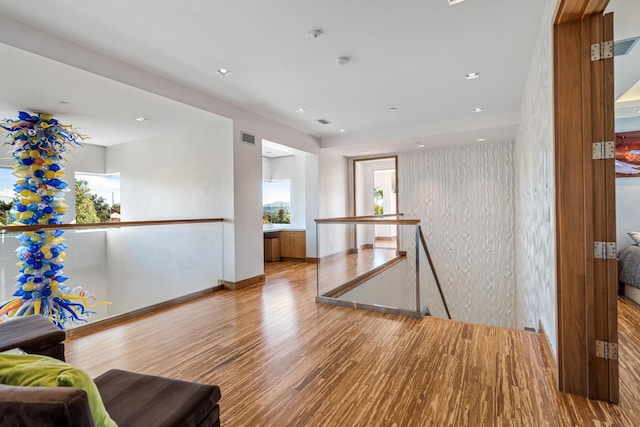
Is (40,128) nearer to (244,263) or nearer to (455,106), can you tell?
(244,263)

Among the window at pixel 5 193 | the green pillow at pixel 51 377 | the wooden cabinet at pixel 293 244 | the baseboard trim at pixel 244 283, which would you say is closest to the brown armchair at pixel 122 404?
the green pillow at pixel 51 377

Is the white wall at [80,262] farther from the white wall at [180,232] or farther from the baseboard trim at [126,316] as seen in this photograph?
the baseboard trim at [126,316]

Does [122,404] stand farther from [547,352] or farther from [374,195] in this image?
[374,195]

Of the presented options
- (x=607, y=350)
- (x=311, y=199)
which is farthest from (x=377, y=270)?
(x=607, y=350)

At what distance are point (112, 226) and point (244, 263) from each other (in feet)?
6.44

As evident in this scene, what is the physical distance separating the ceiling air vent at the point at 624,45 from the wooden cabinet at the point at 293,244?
19.6 ft

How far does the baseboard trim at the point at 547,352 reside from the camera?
84.0 inches

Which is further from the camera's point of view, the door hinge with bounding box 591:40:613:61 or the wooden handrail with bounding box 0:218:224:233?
the wooden handrail with bounding box 0:218:224:233

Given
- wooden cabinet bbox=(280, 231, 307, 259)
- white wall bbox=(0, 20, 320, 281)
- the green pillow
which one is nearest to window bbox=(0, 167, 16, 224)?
white wall bbox=(0, 20, 320, 281)

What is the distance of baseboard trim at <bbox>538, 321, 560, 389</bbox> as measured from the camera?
213 cm

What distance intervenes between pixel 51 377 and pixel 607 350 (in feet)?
9.06

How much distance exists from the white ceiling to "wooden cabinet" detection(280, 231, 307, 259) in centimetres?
321

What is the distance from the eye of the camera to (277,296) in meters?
4.56

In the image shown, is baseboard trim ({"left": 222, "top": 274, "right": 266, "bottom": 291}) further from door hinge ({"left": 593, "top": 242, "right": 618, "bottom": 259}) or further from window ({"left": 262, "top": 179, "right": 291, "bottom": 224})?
door hinge ({"left": 593, "top": 242, "right": 618, "bottom": 259})
